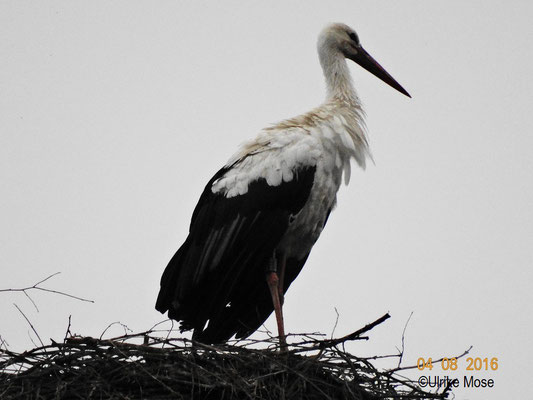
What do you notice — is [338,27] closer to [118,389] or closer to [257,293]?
[257,293]

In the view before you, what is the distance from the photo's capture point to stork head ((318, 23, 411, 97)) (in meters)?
6.50

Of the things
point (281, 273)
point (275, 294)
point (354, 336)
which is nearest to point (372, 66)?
point (281, 273)

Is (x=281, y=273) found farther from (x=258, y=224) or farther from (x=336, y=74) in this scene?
(x=336, y=74)

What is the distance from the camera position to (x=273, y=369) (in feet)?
14.9

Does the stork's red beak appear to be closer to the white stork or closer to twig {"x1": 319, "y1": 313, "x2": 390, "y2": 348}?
the white stork

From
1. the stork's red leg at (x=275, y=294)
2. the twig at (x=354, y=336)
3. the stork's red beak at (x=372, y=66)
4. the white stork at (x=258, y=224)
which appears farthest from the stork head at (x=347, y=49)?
the twig at (x=354, y=336)

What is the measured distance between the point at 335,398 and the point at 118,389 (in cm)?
106

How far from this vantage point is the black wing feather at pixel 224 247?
5363 millimetres

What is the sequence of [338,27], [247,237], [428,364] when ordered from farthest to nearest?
[338,27]
[247,237]
[428,364]

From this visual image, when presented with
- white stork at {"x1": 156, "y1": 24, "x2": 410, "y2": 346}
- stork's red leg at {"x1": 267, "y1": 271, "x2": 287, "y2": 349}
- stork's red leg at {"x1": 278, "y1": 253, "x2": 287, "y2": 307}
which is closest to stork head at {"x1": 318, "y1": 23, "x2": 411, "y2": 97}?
white stork at {"x1": 156, "y1": 24, "x2": 410, "y2": 346}

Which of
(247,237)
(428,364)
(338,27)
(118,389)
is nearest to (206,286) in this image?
(247,237)

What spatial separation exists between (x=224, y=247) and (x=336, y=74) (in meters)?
1.65

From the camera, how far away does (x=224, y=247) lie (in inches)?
212

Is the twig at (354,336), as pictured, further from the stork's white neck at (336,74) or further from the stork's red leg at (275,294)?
the stork's white neck at (336,74)
